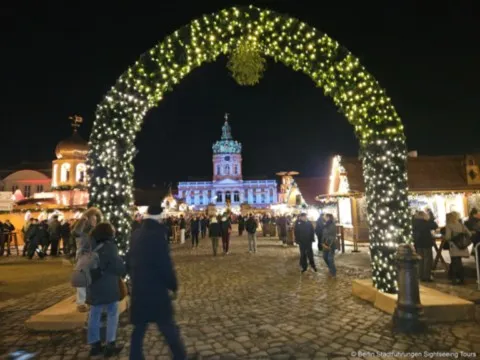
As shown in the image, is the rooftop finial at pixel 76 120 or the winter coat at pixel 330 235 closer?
the winter coat at pixel 330 235

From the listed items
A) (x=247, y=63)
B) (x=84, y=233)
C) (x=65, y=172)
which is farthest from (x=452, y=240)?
(x=65, y=172)

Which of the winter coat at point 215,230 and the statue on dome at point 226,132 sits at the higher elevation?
the statue on dome at point 226,132

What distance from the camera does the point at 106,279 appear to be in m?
4.27

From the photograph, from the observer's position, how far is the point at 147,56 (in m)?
6.86

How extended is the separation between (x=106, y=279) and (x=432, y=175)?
17.6m

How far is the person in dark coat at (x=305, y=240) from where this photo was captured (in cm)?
991

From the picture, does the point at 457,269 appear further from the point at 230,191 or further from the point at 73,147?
the point at 230,191

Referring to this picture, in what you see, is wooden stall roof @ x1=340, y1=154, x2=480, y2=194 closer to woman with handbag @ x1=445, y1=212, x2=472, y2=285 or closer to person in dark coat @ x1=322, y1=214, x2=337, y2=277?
person in dark coat @ x1=322, y1=214, x2=337, y2=277

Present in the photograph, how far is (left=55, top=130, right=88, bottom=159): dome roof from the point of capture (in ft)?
73.9

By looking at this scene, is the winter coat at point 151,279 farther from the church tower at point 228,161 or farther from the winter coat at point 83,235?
the church tower at point 228,161

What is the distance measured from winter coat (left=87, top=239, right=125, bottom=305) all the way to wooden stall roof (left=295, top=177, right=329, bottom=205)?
2159 centimetres

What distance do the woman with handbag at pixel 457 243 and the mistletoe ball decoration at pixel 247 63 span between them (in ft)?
19.0

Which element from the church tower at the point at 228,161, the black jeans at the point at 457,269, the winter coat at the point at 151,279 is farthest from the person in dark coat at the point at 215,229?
the church tower at the point at 228,161

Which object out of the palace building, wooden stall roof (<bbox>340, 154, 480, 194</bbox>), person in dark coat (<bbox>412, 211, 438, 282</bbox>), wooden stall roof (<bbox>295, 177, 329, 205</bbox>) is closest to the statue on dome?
the palace building
